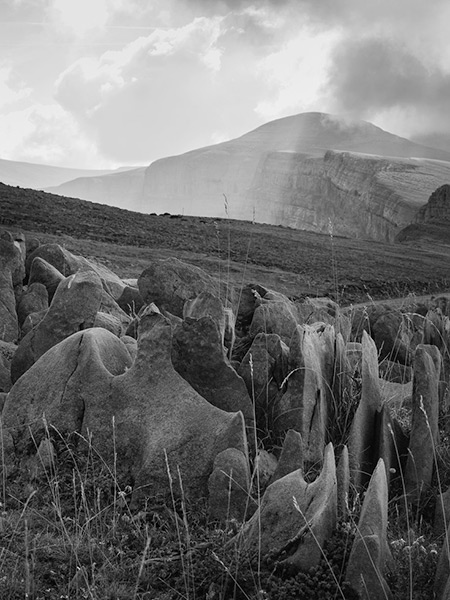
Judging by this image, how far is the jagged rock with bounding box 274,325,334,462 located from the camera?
625 centimetres

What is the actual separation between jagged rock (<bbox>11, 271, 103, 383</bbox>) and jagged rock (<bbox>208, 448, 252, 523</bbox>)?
10.4 feet

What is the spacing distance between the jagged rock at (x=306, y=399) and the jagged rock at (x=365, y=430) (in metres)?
0.39

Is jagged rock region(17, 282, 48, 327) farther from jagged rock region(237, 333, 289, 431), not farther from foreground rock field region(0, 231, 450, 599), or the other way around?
jagged rock region(237, 333, 289, 431)

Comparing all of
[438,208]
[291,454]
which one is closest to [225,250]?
[291,454]

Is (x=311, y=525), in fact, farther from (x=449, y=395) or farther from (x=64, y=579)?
(x=449, y=395)

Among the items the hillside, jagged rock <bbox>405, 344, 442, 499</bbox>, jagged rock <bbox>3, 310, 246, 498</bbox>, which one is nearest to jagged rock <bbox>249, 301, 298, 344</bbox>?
jagged rock <bbox>3, 310, 246, 498</bbox>

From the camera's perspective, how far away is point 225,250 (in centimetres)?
2748

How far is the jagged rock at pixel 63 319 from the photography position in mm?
7617

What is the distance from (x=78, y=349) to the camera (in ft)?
21.5

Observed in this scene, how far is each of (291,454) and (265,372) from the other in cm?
152

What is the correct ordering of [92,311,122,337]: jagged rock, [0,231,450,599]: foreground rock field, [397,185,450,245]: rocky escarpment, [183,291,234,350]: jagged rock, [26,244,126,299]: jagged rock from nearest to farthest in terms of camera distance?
[0,231,450,599]: foreground rock field → [183,291,234,350]: jagged rock → [92,311,122,337]: jagged rock → [26,244,126,299]: jagged rock → [397,185,450,245]: rocky escarpment

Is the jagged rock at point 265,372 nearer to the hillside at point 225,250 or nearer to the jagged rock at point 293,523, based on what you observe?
the jagged rock at point 293,523

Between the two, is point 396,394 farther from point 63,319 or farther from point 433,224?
point 433,224

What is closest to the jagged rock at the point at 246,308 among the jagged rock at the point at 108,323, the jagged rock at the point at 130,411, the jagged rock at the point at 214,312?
the jagged rock at the point at 214,312
